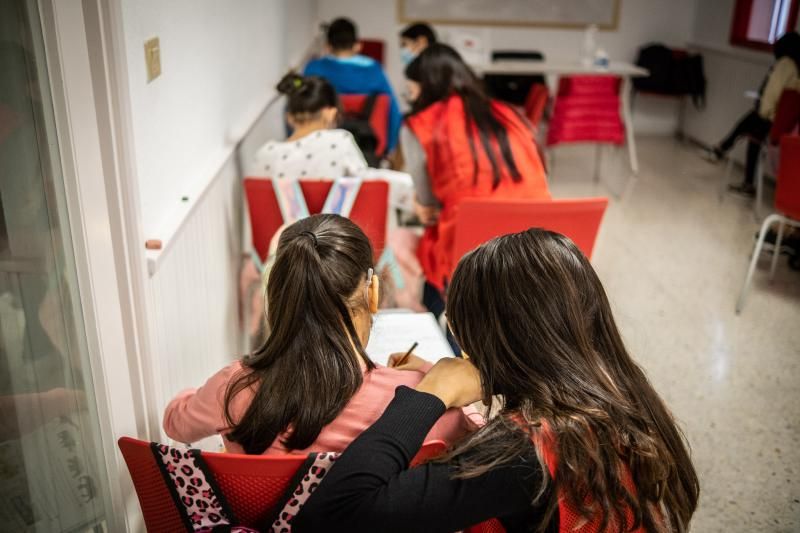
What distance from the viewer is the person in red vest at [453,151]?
97.7 inches

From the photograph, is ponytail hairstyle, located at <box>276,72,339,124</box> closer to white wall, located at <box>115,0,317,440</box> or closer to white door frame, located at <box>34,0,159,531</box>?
white wall, located at <box>115,0,317,440</box>

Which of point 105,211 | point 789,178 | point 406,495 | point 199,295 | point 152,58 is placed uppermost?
point 152,58

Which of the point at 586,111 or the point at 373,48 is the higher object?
the point at 373,48

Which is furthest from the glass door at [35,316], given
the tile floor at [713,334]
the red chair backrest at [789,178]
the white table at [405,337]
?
the red chair backrest at [789,178]

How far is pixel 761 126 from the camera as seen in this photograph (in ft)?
16.1

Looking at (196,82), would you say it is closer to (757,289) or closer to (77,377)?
(77,377)

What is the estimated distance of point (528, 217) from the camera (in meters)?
2.16

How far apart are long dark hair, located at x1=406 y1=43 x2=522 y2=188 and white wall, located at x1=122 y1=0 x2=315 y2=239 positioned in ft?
2.26

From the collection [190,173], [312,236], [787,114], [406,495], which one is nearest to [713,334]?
[787,114]

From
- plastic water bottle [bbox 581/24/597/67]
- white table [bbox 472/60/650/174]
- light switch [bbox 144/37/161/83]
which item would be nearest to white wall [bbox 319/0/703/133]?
plastic water bottle [bbox 581/24/597/67]

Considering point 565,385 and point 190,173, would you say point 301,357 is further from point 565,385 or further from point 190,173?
point 190,173

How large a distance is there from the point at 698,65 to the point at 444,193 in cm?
499

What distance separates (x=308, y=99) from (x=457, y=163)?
697 mm

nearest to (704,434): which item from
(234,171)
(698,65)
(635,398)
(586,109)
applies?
(635,398)
